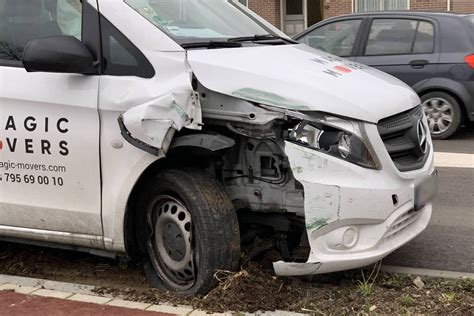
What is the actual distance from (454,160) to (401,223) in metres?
4.47

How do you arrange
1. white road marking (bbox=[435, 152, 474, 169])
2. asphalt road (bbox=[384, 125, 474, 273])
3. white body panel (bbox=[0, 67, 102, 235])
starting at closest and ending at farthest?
white body panel (bbox=[0, 67, 102, 235]) → asphalt road (bbox=[384, 125, 474, 273]) → white road marking (bbox=[435, 152, 474, 169])

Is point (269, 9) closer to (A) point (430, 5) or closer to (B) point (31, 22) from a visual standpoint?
(A) point (430, 5)

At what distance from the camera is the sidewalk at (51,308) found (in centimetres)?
396

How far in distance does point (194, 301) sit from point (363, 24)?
22.4ft

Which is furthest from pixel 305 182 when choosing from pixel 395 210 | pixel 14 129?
pixel 14 129

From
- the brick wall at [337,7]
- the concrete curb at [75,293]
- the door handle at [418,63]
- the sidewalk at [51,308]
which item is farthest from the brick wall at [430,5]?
the sidewalk at [51,308]

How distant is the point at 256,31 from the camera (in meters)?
5.12

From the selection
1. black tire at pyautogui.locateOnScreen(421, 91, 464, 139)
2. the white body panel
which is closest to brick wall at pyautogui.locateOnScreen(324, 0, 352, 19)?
black tire at pyautogui.locateOnScreen(421, 91, 464, 139)

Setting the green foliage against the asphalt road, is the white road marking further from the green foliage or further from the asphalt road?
the green foliage

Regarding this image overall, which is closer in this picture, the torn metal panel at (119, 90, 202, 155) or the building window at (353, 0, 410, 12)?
the torn metal panel at (119, 90, 202, 155)

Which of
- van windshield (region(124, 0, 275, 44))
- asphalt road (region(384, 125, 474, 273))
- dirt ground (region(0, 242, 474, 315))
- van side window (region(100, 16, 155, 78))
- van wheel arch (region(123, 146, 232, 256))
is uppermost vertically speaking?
van windshield (region(124, 0, 275, 44))

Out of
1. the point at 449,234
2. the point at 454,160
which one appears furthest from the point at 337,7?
the point at 449,234

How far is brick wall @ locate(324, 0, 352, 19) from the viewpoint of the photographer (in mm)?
20328

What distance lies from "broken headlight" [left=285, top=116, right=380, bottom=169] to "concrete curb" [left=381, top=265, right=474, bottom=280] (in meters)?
1.11
